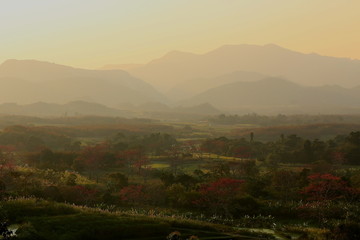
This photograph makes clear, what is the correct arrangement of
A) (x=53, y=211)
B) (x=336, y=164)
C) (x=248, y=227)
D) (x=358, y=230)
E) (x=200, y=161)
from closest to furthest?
(x=358, y=230)
(x=53, y=211)
(x=248, y=227)
(x=336, y=164)
(x=200, y=161)

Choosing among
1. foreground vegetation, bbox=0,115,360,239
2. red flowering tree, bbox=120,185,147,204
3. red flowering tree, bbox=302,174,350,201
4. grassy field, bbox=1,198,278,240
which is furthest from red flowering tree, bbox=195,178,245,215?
red flowering tree, bbox=302,174,350,201

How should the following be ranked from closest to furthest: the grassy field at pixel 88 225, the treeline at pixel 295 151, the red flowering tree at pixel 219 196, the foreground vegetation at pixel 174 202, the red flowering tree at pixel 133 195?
the grassy field at pixel 88 225 < the foreground vegetation at pixel 174 202 < the red flowering tree at pixel 219 196 < the red flowering tree at pixel 133 195 < the treeline at pixel 295 151

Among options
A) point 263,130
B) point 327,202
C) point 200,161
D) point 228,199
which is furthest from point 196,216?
point 263,130

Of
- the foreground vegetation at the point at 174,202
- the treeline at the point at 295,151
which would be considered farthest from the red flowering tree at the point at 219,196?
the treeline at the point at 295,151

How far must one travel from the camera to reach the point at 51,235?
2527cm

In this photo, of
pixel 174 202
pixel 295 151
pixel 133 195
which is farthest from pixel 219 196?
pixel 295 151

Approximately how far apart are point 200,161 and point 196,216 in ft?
172

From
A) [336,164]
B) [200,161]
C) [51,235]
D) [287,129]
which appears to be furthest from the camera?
[287,129]

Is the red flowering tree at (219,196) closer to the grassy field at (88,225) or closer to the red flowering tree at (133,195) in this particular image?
the red flowering tree at (133,195)

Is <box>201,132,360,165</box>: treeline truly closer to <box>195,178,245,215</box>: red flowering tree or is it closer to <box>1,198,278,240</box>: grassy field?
<box>195,178,245,215</box>: red flowering tree

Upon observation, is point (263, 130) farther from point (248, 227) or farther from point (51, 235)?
point (51, 235)

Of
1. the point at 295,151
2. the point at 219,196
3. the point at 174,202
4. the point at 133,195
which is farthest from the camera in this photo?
the point at 295,151

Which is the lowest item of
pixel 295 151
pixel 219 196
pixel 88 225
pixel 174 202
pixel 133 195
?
pixel 174 202

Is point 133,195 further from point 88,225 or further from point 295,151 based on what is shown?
point 295,151
